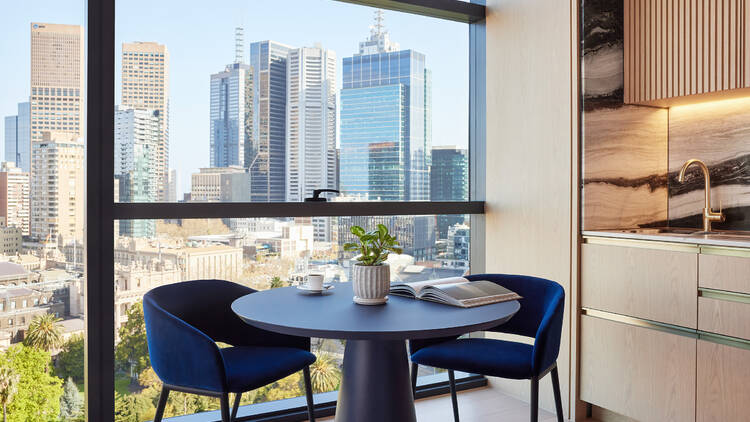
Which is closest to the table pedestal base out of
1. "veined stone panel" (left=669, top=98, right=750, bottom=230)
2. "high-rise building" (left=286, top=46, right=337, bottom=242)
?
"high-rise building" (left=286, top=46, right=337, bottom=242)

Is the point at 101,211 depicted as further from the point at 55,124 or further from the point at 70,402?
the point at 70,402

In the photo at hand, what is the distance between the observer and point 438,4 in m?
3.30

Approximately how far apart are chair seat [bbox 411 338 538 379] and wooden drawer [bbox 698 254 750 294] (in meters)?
0.76

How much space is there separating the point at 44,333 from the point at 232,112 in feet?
4.06

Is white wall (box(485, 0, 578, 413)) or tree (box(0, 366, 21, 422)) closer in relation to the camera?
tree (box(0, 366, 21, 422))

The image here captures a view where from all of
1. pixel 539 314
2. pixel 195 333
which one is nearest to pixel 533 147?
pixel 539 314

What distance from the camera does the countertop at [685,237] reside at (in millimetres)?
2297

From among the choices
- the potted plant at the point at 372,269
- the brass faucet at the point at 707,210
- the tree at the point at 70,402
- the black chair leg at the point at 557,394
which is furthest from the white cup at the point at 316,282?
the brass faucet at the point at 707,210

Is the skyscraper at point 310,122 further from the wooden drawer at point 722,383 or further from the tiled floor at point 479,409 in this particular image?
the wooden drawer at point 722,383

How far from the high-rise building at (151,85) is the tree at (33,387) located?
812mm

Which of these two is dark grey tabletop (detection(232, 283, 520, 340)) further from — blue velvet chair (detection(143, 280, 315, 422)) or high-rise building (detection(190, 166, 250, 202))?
high-rise building (detection(190, 166, 250, 202))

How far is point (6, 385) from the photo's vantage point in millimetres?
2393

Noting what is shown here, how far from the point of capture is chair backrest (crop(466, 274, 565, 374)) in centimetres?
213

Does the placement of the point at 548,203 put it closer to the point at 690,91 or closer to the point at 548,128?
the point at 548,128
